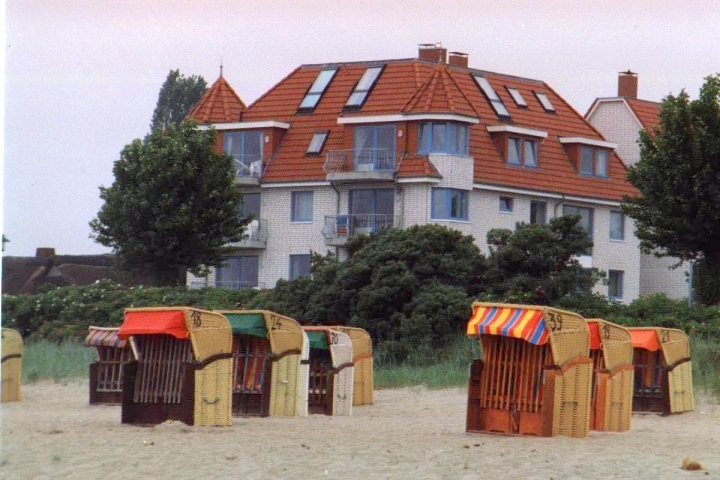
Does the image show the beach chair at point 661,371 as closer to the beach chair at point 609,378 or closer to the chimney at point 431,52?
the beach chair at point 609,378

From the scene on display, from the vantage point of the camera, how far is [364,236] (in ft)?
117

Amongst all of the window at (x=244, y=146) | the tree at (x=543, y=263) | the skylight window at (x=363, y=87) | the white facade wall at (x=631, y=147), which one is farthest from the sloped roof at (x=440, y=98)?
the tree at (x=543, y=263)

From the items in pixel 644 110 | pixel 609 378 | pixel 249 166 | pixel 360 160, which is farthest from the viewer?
pixel 644 110

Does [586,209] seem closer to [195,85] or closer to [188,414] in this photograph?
[195,85]

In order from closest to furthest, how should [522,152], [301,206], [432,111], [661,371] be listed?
[661,371], [432,111], [301,206], [522,152]

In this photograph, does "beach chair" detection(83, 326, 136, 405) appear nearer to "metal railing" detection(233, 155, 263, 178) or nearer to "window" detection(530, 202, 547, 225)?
"metal railing" detection(233, 155, 263, 178)

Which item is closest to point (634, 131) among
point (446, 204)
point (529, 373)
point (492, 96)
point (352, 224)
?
point (492, 96)

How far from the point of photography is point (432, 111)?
49469 mm

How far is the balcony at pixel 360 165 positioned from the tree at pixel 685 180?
15.0m

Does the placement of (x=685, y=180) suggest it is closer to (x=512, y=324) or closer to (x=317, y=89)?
(x=512, y=324)

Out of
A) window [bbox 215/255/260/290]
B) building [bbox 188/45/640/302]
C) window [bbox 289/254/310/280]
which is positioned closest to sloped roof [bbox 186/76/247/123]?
building [bbox 188/45/640/302]

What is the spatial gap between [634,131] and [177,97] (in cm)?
1876

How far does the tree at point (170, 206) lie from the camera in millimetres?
38188

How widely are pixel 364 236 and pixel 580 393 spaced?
18521 millimetres
